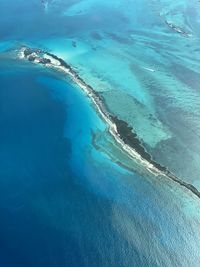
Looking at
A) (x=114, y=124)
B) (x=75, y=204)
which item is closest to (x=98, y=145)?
(x=114, y=124)

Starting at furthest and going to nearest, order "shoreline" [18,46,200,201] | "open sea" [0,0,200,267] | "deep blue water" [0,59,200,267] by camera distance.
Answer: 1. "shoreline" [18,46,200,201]
2. "open sea" [0,0,200,267]
3. "deep blue water" [0,59,200,267]

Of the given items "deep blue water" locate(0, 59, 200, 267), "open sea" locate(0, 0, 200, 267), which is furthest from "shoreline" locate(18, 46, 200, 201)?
"deep blue water" locate(0, 59, 200, 267)

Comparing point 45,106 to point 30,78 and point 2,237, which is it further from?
point 2,237

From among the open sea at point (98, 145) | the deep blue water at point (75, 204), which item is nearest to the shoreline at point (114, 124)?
the open sea at point (98, 145)

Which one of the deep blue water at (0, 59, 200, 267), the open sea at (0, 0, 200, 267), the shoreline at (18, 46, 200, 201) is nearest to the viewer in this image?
the deep blue water at (0, 59, 200, 267)

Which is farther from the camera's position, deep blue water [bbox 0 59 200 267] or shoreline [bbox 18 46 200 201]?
shoreline [bbox 18 46 200 201]

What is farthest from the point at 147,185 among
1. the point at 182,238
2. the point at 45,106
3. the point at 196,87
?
the point at 196,87

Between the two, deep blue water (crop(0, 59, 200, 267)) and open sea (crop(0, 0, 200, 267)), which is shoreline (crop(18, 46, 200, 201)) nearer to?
open sea (crop(0, 0, 200, 267))
